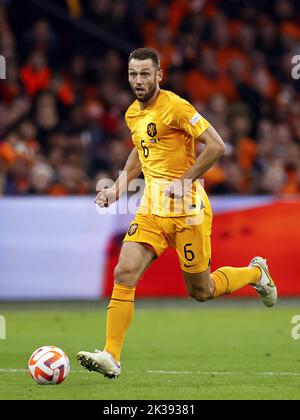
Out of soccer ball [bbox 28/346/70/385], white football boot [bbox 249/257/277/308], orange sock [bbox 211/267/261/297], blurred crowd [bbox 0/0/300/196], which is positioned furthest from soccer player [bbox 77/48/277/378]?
blurred crowd [bbox 0/0/300/196]

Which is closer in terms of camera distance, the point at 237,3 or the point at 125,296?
the point at 125,296

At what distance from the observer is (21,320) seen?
1253 centimetres

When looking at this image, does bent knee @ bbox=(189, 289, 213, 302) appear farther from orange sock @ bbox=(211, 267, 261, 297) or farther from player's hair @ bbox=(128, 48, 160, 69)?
player's hair @ bbox=(128, 48, 160, 69)

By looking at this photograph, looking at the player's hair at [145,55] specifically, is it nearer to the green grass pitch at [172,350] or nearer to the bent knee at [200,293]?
the bent knee at [200,293]

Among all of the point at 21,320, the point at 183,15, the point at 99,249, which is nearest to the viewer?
the point at 21,320

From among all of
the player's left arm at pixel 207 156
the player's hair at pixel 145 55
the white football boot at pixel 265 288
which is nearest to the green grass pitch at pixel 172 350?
the white football boot at pixel 265 288

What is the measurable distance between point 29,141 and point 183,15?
4285mm

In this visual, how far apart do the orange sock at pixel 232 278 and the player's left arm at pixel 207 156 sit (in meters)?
1.13

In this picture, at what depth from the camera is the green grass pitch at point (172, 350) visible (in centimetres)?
756

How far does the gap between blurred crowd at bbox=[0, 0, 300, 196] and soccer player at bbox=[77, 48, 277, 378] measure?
6396mm

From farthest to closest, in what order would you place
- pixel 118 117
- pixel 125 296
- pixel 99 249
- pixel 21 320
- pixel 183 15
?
pixel 183 15 < pixel 118 117 < pixel 99 249 < pixel 21 320 < pixel 125 296

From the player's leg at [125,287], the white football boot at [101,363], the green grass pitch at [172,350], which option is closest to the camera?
the green grass pitch at [172,350]
